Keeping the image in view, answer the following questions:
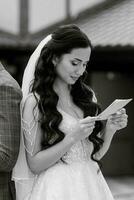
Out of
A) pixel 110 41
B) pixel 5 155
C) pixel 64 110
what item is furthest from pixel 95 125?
pixel 110 41

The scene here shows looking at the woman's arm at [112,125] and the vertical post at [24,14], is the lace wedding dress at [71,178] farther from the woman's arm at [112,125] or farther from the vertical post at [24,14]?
the vertical post at [24,14]

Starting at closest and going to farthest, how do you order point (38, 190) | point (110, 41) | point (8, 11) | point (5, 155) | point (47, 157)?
point (5, 155)
point (47, 157)
point (38, 190)
point (110, 41)
point (8, 11)

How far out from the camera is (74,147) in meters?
2.44

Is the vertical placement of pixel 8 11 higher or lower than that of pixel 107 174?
higher

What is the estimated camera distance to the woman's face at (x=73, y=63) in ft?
7.53

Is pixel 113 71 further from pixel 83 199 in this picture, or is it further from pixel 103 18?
pixel 83 199

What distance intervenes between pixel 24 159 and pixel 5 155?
307 millimetres

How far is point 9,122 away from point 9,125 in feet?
0.04

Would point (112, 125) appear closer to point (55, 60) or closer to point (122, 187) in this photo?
point (55, 60)

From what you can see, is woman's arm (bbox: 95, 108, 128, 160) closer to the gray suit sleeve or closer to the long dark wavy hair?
the long dark wavy hair

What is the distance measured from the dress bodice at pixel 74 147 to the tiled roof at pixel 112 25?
6.38 m

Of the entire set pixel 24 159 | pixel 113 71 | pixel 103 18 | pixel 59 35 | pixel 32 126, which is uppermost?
pixel 59 35

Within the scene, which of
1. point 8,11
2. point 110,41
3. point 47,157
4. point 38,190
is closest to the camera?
point 47,157

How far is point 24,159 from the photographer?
2.35 meters
